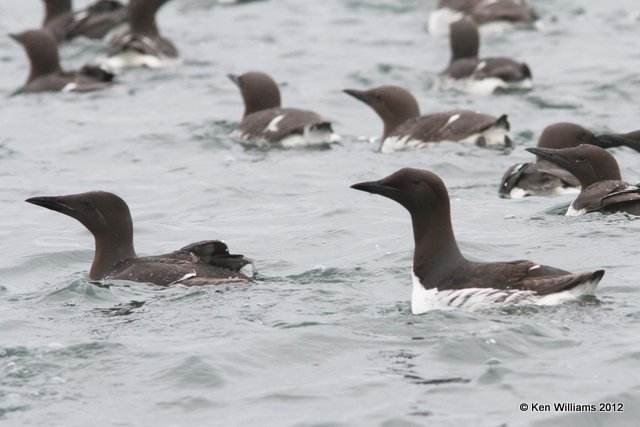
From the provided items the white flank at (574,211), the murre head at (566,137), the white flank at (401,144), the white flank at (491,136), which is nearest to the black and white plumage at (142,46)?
the white flank at (401,144)

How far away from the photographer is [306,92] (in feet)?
63.6

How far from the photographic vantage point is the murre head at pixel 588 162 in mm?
11664

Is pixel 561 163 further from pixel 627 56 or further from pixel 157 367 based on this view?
pixel 627 56

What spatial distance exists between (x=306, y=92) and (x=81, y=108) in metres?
3.10

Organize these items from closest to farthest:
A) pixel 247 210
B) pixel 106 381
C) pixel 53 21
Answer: pixel 106 381
pixel 247 210
pixel 53 21

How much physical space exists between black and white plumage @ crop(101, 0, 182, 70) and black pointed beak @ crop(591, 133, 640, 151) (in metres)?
9.06

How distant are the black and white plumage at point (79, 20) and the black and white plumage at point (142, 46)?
1677 mm

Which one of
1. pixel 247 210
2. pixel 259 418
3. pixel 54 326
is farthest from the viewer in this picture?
pixel 247 210

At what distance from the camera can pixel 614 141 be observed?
12578mm

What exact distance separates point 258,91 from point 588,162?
5751 millimetres

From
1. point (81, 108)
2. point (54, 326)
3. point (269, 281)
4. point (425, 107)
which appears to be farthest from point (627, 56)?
point (54, 326)

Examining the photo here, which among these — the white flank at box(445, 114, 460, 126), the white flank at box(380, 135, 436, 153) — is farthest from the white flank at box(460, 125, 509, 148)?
the white flank at box(380, 135, 436, 153)

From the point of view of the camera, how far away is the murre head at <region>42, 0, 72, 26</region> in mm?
23031

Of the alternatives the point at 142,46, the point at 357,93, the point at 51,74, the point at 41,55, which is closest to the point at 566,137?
the point at 357,93
